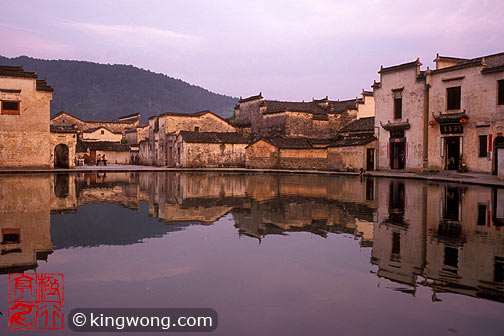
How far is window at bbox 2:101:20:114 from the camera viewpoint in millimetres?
31406

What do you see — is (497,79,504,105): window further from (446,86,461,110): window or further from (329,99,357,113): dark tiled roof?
(329,99,357,113): dark tiled roof

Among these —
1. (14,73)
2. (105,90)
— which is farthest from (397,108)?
(105,90)

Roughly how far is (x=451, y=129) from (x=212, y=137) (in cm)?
2353

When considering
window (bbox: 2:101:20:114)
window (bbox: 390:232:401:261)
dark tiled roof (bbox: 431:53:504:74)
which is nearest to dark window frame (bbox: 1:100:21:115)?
window (bbox: 2:101:20:114)

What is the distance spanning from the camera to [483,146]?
2759 cm

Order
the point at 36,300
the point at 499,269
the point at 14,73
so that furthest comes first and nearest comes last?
the point at 14,73 → the point at 499,269 → the point at 36,300

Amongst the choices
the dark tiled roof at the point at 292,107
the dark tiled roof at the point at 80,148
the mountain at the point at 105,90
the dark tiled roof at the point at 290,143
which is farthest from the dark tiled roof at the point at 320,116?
the mountain at the point at 105,90

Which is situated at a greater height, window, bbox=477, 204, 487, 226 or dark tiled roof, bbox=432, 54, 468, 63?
dark tiled roof, bbox=432, 54, 468, 63

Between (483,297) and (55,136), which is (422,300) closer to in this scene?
(483,297)

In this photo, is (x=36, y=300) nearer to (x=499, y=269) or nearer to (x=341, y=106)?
(x=499, y=269)

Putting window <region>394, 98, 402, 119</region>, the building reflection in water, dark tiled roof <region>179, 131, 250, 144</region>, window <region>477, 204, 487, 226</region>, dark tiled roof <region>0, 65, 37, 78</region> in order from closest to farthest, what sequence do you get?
the building reflection in water < window <region>477, 204, 487, 226</region> < dark tiled roof <region>0, 65, 37, 78</region> < window <region>394, 98, 402, 119</region> < dark tiled roof <region>179, 131, 250, 144</region>

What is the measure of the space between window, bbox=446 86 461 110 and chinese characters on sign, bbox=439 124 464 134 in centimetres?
125

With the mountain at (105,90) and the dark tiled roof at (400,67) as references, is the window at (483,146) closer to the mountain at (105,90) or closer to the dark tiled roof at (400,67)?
the dark tiled roof at (400,67)

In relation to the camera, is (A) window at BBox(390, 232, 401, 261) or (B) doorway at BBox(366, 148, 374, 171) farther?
(B) doorway at BBox(366, 148, 374, 171)
